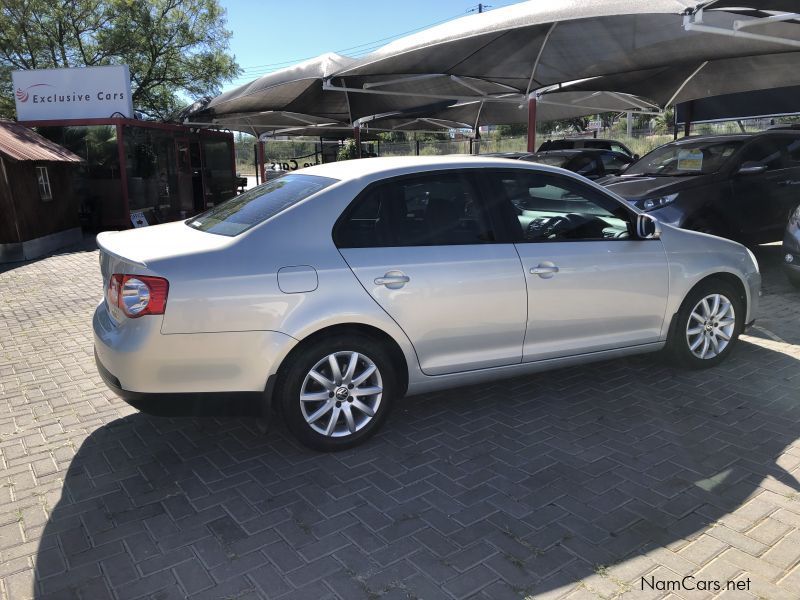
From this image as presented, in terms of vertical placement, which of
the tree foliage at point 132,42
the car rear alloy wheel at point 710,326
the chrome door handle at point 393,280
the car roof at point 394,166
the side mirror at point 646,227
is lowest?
the car rear alloy wheel at point 710,326

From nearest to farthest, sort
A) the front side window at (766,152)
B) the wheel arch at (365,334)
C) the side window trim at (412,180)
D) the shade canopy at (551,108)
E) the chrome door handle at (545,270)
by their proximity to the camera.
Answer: the wheel arch at (365,334) → the side window trim at (412,180) → the chrome door handle at (545,270) → the front side window at (766,152) → the shade canopy at (551,108)

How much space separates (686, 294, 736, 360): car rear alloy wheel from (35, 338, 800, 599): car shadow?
1.35 ft

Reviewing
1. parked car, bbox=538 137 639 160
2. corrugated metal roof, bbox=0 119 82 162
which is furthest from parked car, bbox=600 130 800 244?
corrugated metal roof, bbox=0 119 82 162

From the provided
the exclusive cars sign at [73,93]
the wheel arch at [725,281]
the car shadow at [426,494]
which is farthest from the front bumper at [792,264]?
the exclusive cars sign at [73,93]

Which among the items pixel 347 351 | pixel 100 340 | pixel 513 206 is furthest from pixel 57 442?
pixel 513 206

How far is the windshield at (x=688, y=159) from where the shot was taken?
7922mm

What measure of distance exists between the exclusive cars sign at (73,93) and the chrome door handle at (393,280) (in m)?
12.3

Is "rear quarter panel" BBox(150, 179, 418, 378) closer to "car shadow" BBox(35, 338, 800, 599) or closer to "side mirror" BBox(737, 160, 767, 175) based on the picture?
"car shadow" BBox(35, 338, 800, 599)

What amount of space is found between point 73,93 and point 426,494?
45.8 feet

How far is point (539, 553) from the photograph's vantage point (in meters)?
2.74

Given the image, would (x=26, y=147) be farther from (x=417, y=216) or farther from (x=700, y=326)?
(x=700, y=326)

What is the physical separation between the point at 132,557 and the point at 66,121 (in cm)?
1340

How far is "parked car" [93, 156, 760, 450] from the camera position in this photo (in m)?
3.25

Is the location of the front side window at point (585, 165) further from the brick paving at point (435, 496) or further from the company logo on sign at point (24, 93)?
Answer: the company logo on sign at point (24, 93)
